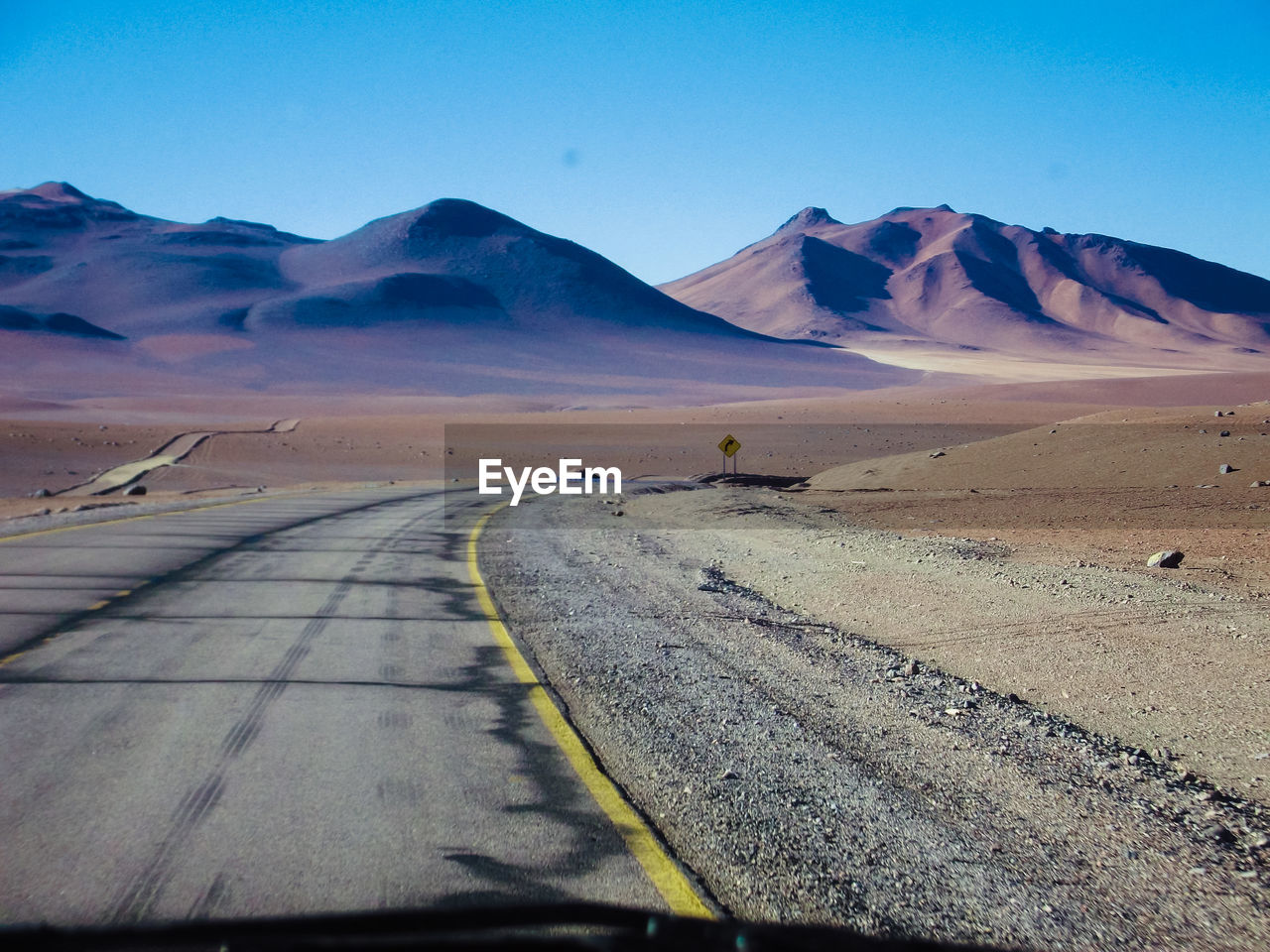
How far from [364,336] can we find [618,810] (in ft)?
536

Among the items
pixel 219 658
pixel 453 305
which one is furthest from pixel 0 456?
pixel 453 305

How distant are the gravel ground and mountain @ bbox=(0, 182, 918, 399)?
419ft

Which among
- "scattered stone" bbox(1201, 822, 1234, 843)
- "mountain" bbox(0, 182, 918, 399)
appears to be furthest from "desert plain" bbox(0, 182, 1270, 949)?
"mountain" bbox(0, 182, 918, 399)

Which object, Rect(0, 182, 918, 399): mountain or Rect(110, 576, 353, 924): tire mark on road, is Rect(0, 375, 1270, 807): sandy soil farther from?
Rect(0, 182, 918, 399): mountain

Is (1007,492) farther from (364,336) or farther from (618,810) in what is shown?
(364,336)

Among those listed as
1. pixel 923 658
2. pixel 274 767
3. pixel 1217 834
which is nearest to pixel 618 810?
pixel 274 767

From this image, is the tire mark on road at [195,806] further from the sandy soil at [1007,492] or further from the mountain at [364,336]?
the mountain at [364,336]

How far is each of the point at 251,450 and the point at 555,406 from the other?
5851 centimetres

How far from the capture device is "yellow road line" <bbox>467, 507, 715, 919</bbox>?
4004 mm

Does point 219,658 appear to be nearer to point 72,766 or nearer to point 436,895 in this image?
point 72,766

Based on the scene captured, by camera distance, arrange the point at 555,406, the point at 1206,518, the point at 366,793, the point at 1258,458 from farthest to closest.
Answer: the point at 555,406
the point at 1258,458
the point at 1206,518
the point at 366,793

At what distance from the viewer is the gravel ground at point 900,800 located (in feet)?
13.0

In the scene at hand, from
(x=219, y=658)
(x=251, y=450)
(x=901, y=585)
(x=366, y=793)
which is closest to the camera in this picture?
(x=366, y=793)

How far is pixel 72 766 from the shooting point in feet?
17.9
